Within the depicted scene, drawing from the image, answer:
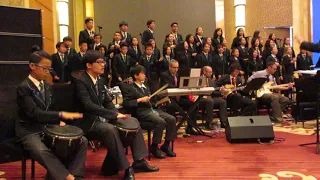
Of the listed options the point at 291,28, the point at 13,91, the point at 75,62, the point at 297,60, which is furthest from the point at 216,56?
the point at 13,91

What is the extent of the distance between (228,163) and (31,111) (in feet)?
7.24

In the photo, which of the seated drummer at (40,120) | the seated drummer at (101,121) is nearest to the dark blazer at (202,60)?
the seated drummer at (101,121)

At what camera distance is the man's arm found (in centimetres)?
337

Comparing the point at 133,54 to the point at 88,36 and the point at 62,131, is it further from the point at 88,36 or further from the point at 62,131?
the point at 62,131

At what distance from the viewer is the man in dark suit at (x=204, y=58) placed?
7.81 m

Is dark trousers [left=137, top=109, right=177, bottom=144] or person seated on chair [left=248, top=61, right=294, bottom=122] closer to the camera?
dark trousers [left=137, top=109, right=177, bottom=144]

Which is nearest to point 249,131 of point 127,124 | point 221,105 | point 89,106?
point 221,105

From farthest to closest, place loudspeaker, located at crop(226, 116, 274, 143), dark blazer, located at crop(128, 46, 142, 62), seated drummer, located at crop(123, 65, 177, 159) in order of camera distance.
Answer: dark blazer, located at crop(128, 46, 142, 62)
loudspeaker, located at crop(226, 116, 274, 143)
seated drummer, located at crop(123, 65, 177, 159)

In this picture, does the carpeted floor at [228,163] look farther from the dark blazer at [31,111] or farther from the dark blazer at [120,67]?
the dark blazer at [120,67]

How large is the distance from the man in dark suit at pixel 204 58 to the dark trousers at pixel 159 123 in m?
3.50

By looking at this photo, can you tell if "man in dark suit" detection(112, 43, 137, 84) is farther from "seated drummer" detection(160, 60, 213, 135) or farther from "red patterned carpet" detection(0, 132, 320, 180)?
"red patterned carpet" detection(0, 132, 320, 180)

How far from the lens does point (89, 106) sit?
337 centimetres

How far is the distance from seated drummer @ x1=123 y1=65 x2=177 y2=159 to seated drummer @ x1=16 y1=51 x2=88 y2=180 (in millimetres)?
1271

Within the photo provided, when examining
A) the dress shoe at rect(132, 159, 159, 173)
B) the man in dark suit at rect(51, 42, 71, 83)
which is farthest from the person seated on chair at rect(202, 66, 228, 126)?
the dress shoe at rect(132, 159, 159, 173)
